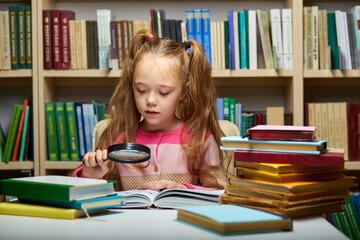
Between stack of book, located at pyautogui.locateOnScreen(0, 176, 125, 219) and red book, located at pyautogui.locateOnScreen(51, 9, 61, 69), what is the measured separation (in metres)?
1.47

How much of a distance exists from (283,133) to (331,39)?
1588 millimetres

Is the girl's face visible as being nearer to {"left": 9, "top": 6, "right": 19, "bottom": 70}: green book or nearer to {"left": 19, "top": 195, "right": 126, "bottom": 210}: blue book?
{"left": 19, "top": 195, "right": 126, "bottom": 210}: blue book

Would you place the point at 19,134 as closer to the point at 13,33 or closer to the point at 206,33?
the point at 13,33

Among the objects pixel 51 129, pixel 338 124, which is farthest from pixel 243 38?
pixel 51 129

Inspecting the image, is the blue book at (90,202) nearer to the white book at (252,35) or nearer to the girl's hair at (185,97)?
the girl's hair at (185,97)

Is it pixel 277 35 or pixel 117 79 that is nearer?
pixel 277 35

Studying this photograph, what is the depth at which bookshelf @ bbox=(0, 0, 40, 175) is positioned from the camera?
7.95 ft

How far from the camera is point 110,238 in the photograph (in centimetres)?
78

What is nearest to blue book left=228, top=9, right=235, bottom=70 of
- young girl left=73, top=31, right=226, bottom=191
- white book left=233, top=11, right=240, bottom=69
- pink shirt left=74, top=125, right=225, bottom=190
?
white book left=233, top=11, right=240, bottom=69

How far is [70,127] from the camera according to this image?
2.43m

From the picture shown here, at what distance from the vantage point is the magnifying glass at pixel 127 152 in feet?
3.53

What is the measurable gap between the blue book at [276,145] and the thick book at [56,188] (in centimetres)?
30

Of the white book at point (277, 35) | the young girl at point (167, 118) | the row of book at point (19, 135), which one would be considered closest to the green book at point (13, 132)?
the row of book at point (19, 135)

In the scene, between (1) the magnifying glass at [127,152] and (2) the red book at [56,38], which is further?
(2) the red book at [56,38]
